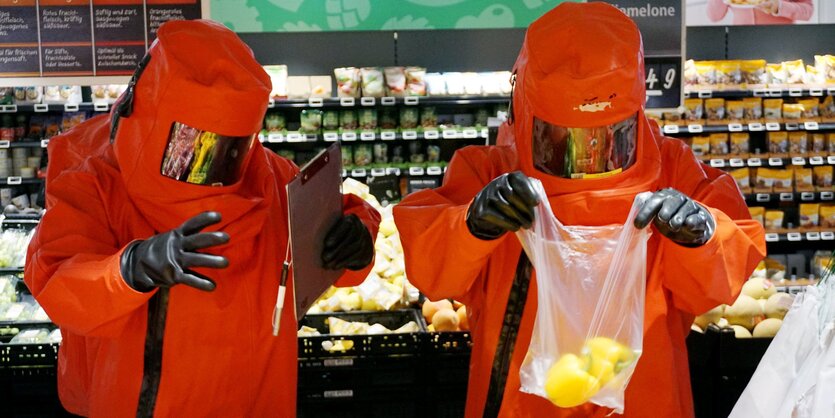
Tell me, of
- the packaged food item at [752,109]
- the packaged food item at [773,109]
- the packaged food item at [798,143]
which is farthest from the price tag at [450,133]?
the packaged food item at [798,143]

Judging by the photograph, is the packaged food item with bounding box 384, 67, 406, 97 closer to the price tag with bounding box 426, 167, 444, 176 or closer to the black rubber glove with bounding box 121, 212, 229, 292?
the price tag with bounding box 426, 167, 444, 176

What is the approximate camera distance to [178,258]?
1856 millimetres

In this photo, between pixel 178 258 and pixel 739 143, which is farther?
pixel 739 143

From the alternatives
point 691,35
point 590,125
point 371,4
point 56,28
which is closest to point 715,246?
point 590,125

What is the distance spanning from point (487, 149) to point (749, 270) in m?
0.67

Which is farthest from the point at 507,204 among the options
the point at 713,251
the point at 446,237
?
the point at 713,251

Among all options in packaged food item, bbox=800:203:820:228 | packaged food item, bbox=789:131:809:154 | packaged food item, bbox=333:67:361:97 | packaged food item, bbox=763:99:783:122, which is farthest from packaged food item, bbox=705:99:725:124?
packaged food item, bbox=333:67:361:97

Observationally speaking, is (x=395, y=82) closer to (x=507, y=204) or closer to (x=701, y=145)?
(x=701, y=145)

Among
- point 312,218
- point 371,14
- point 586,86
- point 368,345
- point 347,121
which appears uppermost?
point 371,14

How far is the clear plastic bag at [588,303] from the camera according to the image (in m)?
1.95

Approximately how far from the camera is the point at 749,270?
207 cm

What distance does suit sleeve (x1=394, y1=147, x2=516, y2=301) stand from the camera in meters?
2.01

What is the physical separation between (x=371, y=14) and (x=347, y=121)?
83 centimetres

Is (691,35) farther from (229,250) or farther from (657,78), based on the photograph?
(229,250)
